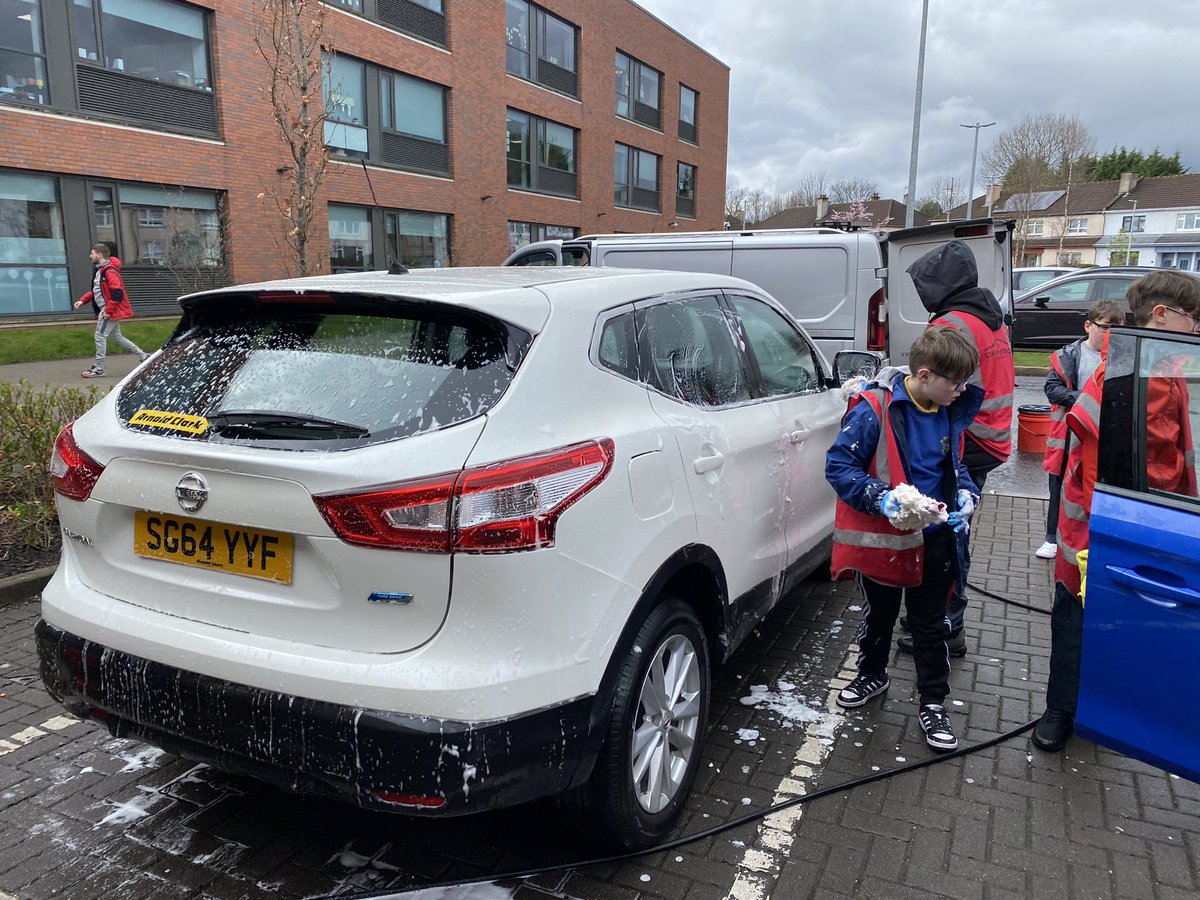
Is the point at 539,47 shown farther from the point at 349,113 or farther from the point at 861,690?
the point at 861,690

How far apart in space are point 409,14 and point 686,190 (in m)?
17.7

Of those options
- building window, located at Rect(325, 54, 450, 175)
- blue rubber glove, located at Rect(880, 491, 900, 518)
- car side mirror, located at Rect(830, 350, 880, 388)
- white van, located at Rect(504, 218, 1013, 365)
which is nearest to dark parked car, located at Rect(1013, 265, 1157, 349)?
white van, located at Rect(504, 218, 1013, 365)

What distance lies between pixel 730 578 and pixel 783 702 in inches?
35.3

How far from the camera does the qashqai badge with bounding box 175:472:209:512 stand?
2213 mm

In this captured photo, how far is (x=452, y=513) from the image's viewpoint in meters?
2.03

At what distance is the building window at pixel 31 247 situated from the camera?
1396cm

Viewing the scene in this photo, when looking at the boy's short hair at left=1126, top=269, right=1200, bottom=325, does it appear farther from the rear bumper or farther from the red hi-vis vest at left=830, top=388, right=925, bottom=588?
the rear bumper

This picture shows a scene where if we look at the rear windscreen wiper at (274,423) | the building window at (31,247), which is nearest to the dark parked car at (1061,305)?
the rear windscreen wiper at (274,423)

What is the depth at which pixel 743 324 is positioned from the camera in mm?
3723

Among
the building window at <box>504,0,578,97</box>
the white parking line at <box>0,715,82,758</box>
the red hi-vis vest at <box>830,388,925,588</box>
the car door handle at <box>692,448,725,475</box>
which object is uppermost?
the building window at <box>504,0,578,97</box>

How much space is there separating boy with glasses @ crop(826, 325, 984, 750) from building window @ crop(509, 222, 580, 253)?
72.8 feet

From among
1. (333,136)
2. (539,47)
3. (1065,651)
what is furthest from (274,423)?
(539,47)

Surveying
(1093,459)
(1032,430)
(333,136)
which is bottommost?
(1032,430)

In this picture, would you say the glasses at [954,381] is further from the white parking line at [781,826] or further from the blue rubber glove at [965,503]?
the white parking line at [781,826]
